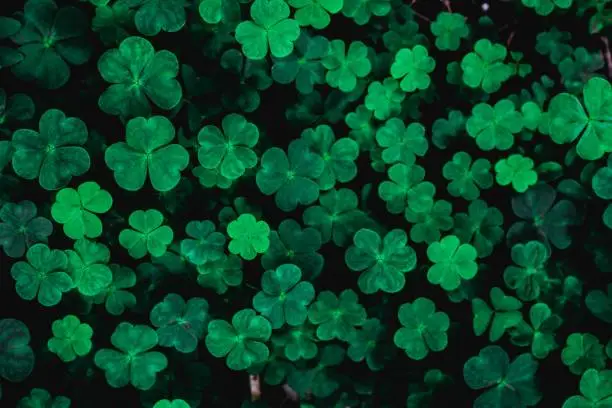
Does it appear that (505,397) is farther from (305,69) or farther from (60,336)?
(60,336)

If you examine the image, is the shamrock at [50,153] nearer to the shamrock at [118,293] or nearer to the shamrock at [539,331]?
the shamrock at [118,293]

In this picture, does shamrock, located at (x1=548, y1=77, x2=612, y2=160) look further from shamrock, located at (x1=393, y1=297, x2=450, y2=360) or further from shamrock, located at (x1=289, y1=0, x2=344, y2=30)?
shamrock, located at (x1=289, y1=0, x2=344, y2=30)

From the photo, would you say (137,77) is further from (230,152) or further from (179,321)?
(179,321)

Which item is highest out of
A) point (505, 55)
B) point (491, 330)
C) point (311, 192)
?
point (505, 55)

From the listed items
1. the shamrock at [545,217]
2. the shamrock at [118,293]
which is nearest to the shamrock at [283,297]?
the shamrock at [118,293]

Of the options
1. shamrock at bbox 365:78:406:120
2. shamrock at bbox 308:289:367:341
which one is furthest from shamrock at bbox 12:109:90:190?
shamrock at bbox 365:78:406:120

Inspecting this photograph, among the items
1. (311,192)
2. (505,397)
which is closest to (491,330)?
(505,397)

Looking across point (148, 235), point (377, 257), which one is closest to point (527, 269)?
point (377, 257)
